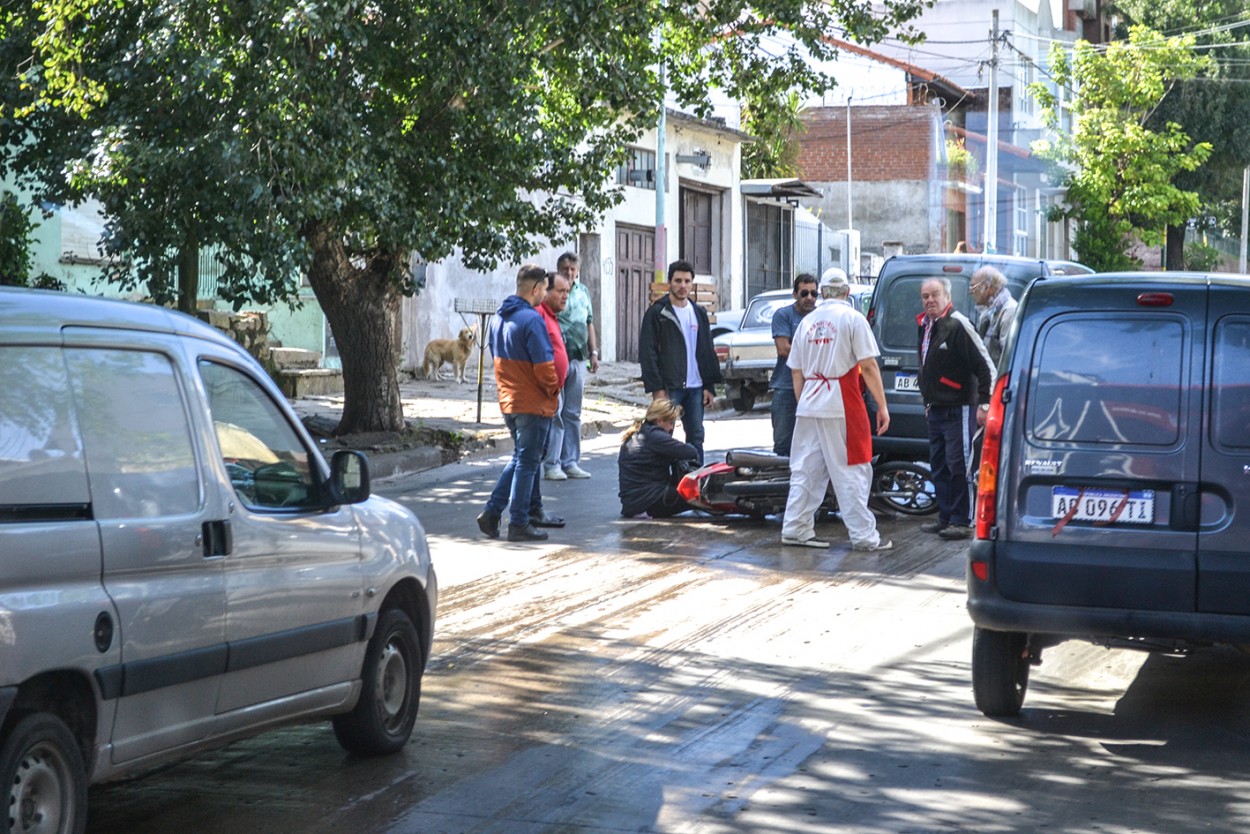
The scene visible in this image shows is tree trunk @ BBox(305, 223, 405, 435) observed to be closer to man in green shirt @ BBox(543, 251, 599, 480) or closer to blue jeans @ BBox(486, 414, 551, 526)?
man in green shirt @ BBox(543, 251, 599, 480)

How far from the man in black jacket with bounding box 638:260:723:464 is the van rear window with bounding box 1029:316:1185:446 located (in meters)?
7.07

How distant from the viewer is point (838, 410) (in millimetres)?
11281

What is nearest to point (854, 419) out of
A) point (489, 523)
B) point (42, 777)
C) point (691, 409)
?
point (489, 523)

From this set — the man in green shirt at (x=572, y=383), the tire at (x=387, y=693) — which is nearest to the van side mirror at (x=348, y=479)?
the tire at (x=387, y=693)

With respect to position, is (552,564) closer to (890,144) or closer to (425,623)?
(425,623)

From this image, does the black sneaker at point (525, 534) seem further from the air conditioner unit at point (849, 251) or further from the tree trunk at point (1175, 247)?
the tree trunk at point (1175, 247)

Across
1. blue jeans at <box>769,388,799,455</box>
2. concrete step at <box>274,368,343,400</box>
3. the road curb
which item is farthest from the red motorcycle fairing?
concrete step at <box>274,368,343,400</box>

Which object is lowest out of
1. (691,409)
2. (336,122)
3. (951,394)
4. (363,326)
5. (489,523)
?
(489,523)

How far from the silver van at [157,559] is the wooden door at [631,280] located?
29.4 meters

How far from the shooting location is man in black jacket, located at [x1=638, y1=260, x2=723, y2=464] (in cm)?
1370

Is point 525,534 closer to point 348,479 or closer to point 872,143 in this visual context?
point 348,479

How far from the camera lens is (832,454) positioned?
11344 mm

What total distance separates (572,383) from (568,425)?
0.78 metres

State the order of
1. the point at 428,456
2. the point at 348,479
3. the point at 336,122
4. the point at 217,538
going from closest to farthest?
the point at 217,538 < the point at 348,479 < the point at 336,122 < the point at 428,456
